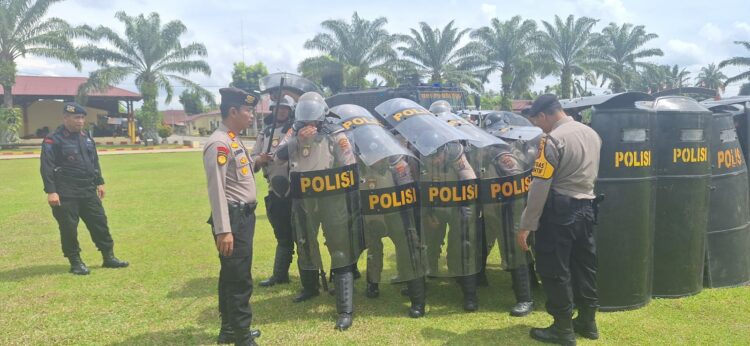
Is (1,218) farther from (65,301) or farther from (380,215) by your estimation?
(380,215)

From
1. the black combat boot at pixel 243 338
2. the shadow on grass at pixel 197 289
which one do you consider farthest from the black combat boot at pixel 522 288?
the shadow on grass at pixel 197 289

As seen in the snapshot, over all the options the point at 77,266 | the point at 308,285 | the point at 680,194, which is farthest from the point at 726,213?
the point at 77,266

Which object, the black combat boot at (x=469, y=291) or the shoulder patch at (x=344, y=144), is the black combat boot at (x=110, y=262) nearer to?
the shoulder patch at (x=344, y=144)

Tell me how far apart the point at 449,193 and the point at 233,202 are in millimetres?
1865

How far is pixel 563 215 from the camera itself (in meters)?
3.81

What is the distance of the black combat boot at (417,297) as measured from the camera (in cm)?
459

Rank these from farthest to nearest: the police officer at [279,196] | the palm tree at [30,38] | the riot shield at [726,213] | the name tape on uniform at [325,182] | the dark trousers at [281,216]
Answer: the palm tree at [30,38] < the dark trousers at [281,216] < the police officer at [279,196] < the riot shield at [726,213] < the name tape on uniform at [325,182]

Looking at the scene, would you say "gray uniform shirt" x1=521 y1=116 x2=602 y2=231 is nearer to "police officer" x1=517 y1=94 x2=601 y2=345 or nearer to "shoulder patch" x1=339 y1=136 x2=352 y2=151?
"police officer" x1=517 y1=94 x2=601 y2=345

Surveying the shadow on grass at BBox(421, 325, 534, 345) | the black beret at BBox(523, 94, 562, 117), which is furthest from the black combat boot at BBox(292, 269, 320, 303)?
the black beret at BBox(523, 94, 562, 117)

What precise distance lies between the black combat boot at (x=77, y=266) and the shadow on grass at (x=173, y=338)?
231 cm

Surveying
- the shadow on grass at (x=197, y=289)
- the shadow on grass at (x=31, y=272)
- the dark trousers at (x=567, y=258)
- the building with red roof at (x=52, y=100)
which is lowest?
Result: the shadow on grass at (x=197, y=289)

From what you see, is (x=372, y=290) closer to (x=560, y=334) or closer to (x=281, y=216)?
(x=281, y=216)

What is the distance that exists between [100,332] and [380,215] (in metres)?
2.61

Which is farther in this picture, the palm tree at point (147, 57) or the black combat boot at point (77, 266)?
the palm tree at point (147, 57)
